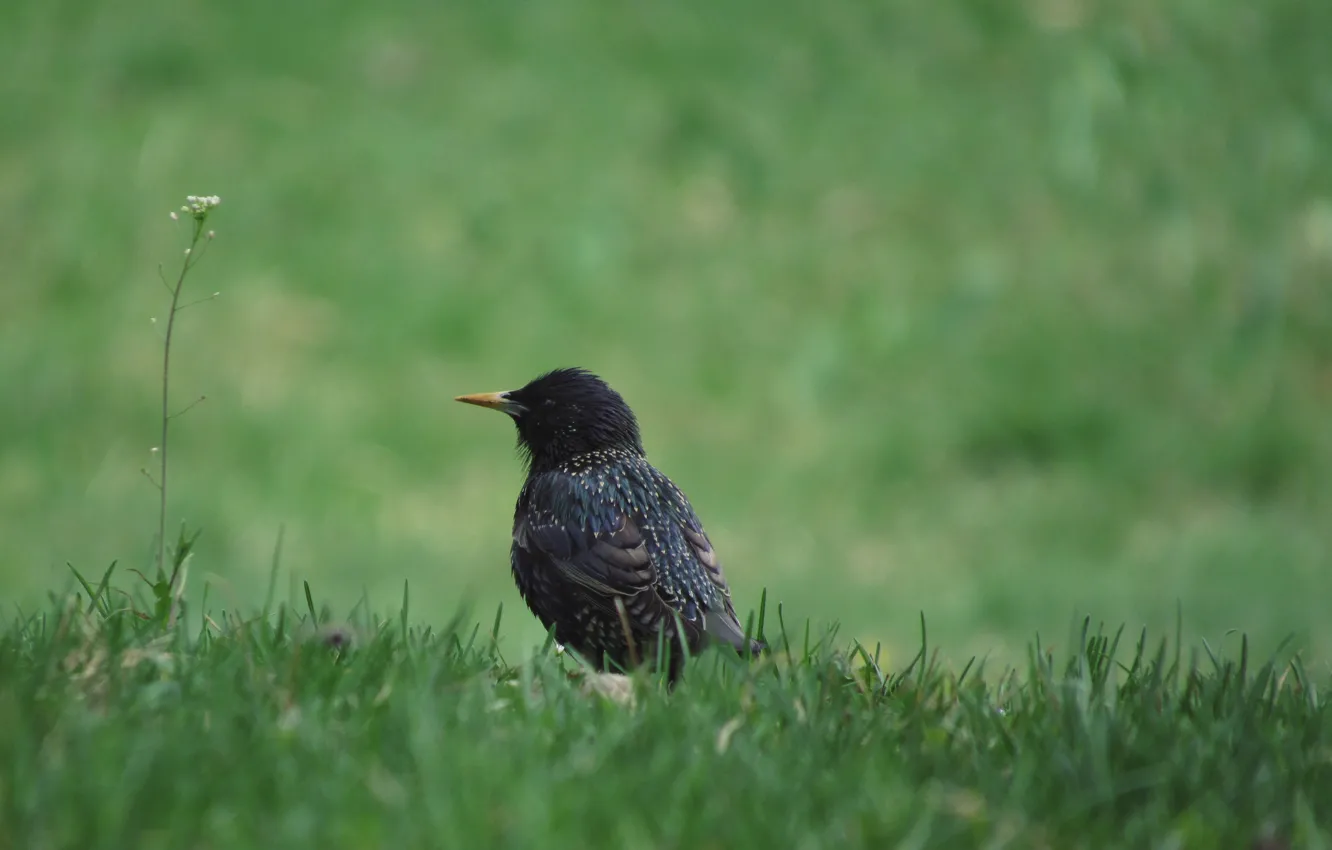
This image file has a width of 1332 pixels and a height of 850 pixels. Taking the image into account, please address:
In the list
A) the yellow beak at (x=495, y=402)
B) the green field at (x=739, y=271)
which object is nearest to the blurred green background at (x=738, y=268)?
the green field at (x=739, y=271)

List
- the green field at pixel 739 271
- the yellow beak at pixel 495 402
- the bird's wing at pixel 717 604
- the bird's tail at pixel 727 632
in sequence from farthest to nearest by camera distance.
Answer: the green field at pixel 739 271
the yellow beak at pixel 495 402
the bird's wing at pixel 717 604
the bird's tail at pixel 727 632

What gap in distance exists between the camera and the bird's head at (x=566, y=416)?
19.4 ft

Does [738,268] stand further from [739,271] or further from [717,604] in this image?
[717,604]

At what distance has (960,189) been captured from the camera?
1368 cm

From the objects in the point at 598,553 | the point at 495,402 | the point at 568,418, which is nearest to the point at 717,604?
the point at 598,553

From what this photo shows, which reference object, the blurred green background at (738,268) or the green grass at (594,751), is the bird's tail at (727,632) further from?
the blurred green background at (738,268)

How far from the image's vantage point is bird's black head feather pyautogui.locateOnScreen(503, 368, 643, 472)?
5906mm

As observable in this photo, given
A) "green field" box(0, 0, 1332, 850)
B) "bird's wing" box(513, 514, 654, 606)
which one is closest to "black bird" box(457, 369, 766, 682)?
"bird's wing" box(513, 514, 654, 606)

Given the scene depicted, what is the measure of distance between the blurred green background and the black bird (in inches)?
179

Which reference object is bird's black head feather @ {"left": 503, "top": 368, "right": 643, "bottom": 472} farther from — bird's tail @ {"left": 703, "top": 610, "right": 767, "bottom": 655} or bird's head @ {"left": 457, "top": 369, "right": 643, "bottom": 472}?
bird's tail @ {"left": 703, "top": 610, "right": 767, "bottom": 655}

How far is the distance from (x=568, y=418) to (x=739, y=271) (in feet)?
24.5

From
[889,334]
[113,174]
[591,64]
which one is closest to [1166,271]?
[889,334]

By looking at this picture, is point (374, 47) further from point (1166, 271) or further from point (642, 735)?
point (642, 735)

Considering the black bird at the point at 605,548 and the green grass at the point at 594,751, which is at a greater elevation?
the black bird at the point at 605,548
